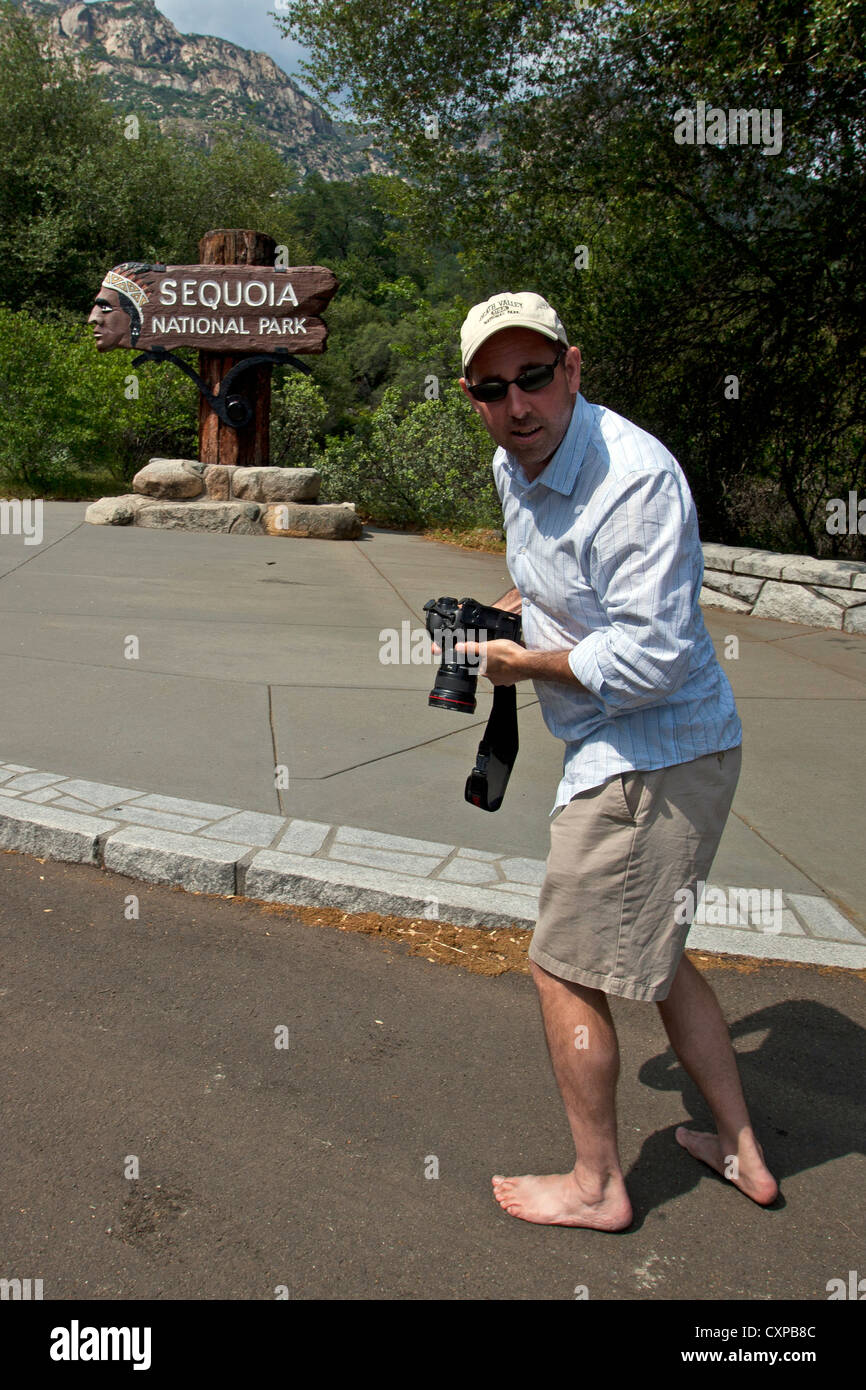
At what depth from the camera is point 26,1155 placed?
8.66 ft

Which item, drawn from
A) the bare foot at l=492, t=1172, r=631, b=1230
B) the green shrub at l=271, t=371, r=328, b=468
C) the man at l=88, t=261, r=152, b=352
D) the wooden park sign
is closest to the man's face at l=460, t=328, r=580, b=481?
the bare foot at l=492, t=1172, r=631, b=1230

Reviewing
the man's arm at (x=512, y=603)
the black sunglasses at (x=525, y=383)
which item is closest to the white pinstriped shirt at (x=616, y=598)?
the black sunglasses at (x=525, y=383)

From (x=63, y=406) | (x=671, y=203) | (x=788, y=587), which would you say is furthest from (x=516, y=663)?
(x=63, y=406)

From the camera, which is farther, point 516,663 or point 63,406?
point 63,406

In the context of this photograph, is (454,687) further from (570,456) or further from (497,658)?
(570,456)

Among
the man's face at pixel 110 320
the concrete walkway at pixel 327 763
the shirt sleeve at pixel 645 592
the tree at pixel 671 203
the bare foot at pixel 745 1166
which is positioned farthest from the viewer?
the man's face at pixel 110 320

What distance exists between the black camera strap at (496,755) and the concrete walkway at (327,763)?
1.30m

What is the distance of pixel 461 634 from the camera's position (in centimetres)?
263

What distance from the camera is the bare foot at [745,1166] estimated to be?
2602mm

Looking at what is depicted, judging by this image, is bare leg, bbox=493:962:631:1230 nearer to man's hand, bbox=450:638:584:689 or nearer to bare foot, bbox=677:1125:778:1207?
bare foot, bbox=677:1125:778:1207

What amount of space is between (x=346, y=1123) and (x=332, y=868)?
54.8 inches

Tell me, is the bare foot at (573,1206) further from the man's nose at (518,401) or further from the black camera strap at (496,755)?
the man's nose at (518,401)

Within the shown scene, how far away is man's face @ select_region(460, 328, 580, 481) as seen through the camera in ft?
7.88

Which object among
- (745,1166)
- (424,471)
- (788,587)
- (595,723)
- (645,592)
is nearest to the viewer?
(645,592)
